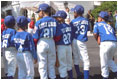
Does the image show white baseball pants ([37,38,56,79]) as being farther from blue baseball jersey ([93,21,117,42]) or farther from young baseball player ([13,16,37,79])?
blue baseball jersey ([93,21,117,42])

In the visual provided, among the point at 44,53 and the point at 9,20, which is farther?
the point at 9,20

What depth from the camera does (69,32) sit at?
541 cm

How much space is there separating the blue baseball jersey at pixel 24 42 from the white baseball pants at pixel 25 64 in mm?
96

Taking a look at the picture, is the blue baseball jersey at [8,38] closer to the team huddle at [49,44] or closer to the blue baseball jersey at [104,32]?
the team huddle at [49,44]

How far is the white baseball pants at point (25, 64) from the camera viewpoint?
5.01 m

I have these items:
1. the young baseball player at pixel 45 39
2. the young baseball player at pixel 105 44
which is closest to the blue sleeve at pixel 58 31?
the young baseball player at pixel 45 39

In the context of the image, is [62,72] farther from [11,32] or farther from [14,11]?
[14,11]

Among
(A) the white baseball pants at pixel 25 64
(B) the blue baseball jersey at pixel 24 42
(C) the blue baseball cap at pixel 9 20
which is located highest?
(C) the blue baseball cap at pixel 9 20

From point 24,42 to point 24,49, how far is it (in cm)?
15

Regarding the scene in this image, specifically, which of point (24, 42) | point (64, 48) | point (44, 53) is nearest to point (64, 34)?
point (64, 48)

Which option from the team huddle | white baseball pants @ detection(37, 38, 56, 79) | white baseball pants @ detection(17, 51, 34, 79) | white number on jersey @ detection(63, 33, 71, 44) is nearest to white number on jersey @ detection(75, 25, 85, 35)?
the team huddle

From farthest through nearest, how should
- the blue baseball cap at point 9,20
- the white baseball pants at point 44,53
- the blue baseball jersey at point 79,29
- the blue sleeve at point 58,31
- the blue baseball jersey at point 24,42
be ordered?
the blue baseball jersey at point 79,29
the blue baseball cap at point 9,20
the blue sleeve at point 58,31
the white baseball pants at point 44,53
the blue baseball jersey at point 24,42

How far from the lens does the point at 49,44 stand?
5.12 metres

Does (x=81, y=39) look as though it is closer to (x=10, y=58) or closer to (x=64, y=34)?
(x=64, y=34)
